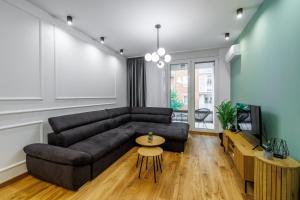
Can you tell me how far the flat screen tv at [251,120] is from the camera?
2160mm

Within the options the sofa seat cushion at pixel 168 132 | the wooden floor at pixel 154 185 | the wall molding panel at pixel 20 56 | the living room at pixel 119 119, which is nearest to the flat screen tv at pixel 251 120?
the living room at pixel 119 119

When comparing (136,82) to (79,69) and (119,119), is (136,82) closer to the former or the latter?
(119,119)

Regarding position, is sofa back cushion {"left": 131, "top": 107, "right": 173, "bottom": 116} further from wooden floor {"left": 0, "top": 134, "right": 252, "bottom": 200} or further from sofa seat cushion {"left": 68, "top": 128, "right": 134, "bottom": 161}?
wooden floor {"left": 0, "top": 134, "right": 252, "bottom": 200}

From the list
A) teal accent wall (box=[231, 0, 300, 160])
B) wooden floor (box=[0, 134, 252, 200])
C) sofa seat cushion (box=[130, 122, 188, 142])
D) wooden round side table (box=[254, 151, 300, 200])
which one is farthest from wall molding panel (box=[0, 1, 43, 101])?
teal accent wall (box=[231, 0, 300, 160])

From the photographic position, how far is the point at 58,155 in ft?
6.82

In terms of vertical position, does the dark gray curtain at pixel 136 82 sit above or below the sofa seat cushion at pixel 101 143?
above

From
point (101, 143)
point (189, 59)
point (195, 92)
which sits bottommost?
point (101, 143)

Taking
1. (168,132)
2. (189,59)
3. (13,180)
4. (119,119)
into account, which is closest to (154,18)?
(168,132)

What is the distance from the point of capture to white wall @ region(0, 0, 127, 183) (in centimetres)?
216

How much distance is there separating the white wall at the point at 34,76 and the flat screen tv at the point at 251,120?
3459mm

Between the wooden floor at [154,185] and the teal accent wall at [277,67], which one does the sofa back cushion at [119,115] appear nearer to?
the wooden floor at [154,185]

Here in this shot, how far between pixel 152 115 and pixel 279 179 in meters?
3.40

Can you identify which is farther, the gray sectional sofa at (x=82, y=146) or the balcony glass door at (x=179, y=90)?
the balcony glass door at (x=179, y=90)

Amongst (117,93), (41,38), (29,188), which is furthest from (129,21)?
(29,188)
